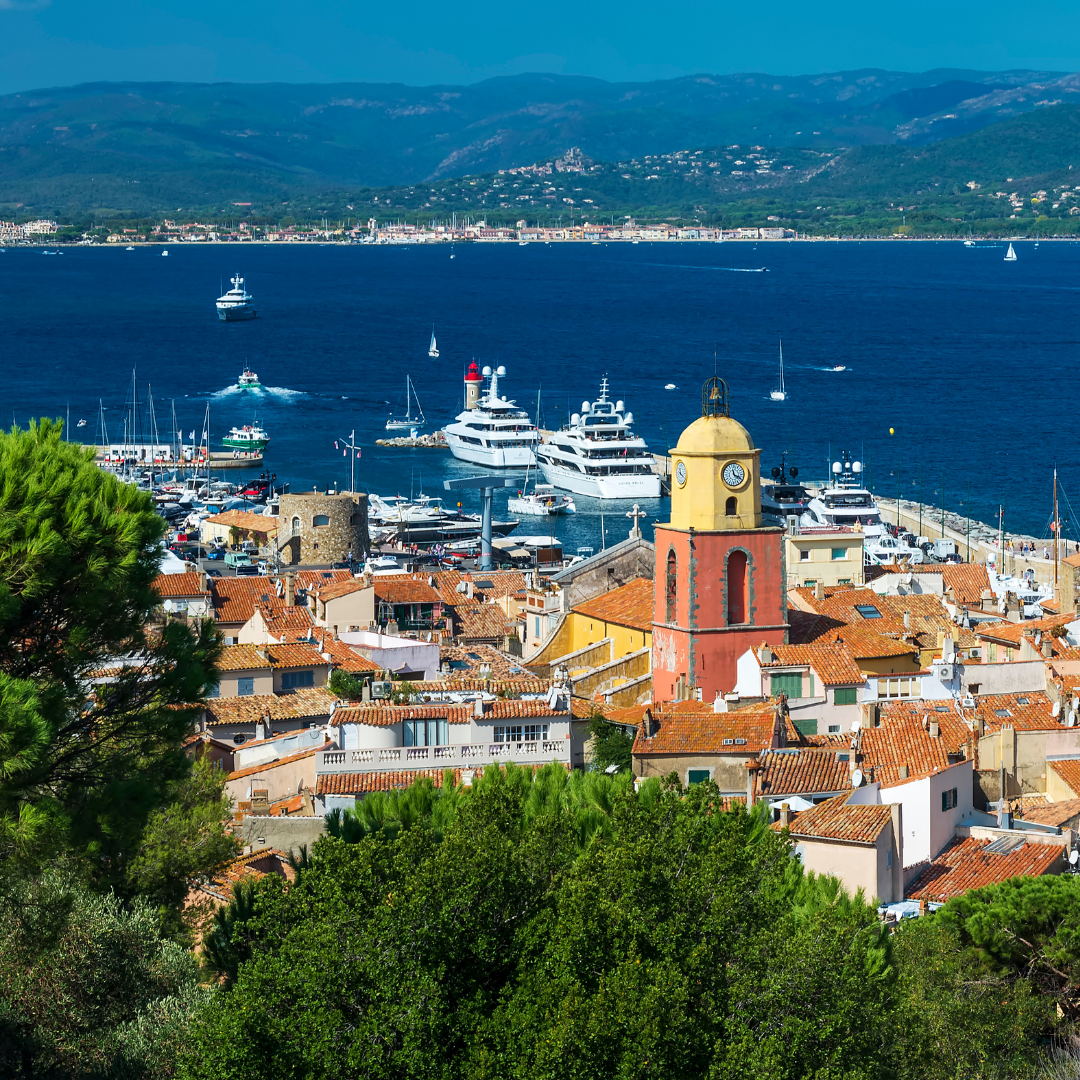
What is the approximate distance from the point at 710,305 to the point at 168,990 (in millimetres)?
186461

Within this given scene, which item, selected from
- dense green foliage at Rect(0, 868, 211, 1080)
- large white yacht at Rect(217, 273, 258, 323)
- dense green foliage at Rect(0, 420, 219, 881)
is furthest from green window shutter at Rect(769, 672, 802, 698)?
large white yacht at Rect(217, 273, 258, 323)

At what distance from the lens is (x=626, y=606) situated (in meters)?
30.3

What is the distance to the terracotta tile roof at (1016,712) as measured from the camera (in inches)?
918

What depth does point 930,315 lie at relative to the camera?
181375 mm

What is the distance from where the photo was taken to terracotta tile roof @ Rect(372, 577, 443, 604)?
3719 centimetres

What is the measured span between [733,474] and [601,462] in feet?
186

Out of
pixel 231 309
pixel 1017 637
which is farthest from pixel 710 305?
pixel 1017 637

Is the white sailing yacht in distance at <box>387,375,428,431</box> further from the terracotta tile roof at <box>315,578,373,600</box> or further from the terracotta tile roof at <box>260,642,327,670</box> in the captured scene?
the terracotta tile roof at <box>260,642,327,670</box>

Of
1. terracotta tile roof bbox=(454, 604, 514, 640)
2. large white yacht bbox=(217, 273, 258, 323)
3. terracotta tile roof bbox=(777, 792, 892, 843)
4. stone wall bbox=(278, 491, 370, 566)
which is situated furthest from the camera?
large white yacht bbox=(217, 273, 258, 323)

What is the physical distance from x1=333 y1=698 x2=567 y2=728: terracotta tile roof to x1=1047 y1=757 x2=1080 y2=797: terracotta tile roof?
18.4 ft

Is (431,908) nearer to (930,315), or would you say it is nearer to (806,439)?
(806,439)

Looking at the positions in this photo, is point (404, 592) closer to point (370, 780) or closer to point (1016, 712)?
point (1016, 712)

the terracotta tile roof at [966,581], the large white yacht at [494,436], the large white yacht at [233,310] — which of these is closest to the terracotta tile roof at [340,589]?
A: the terracotta tile roof at [966,581]

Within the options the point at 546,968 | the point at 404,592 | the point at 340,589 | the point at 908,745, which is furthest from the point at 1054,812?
the point at 404,592
